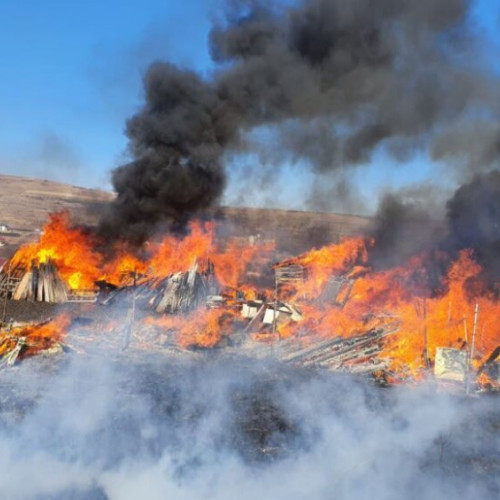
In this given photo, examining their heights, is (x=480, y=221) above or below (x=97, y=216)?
below

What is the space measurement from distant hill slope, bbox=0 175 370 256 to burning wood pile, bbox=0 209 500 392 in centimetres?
1729

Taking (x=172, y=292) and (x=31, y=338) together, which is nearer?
(x=31, y=338)

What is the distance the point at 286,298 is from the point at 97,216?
2751cm

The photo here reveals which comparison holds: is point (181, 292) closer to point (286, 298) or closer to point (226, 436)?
point (286, 298)

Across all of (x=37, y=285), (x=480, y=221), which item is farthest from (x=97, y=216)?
(x=480, y=221)

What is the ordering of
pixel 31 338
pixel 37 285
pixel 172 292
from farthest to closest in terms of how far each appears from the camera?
pixel 37 285
pixel 172 292
pixel 31 338

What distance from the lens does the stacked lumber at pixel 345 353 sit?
53.3ft

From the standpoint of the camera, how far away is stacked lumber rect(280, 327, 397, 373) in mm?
16234

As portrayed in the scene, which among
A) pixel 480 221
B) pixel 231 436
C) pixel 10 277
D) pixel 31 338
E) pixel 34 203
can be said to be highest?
pixel 34 203

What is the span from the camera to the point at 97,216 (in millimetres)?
44750

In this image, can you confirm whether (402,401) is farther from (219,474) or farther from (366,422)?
(219,474)

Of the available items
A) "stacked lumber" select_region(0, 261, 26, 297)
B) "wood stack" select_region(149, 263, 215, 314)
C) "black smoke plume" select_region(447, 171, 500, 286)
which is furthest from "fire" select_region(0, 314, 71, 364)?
"black smoke plume" select_region(447, 171, 500, 286)

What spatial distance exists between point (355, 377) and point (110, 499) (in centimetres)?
910

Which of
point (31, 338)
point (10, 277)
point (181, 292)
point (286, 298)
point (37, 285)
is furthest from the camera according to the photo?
point (10, 277)
